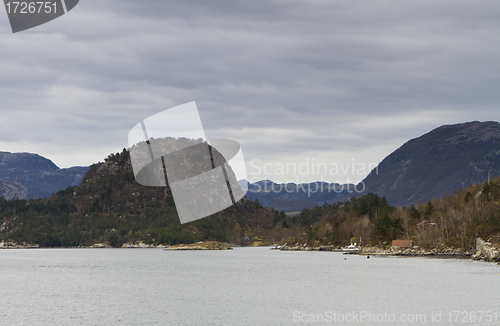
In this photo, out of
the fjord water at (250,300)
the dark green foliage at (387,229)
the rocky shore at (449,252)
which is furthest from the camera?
the dark green foliage at (387,229)

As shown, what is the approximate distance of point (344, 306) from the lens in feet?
182

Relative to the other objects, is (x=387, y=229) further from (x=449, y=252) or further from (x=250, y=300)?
(x=250, y=300)

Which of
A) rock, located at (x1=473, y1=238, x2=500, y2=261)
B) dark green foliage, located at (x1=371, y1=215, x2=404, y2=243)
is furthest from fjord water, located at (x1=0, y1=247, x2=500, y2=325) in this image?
dark green foliage, located at (x1=371, y1=215, x2=404, y2=243)

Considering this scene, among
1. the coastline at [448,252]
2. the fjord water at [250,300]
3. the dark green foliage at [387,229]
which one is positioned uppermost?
the dark green foliage at [387,229]

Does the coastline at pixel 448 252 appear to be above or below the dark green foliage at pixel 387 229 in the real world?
below

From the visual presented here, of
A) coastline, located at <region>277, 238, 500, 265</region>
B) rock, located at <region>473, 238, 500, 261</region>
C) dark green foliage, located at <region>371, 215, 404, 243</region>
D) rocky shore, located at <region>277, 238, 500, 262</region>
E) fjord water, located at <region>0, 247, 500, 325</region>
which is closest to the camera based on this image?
fjord water, located at <region>0, 247, 500, 325</region>

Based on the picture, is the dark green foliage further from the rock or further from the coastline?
the rock

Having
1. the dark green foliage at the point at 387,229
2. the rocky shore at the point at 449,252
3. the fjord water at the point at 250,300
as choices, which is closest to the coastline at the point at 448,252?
the rocky shore at the point at 449,252

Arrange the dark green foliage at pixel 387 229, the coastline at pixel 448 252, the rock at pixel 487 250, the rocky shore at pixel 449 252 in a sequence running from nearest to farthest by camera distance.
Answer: the rock at pixel 487 250 < the rocky shore at pixel 449 252 < the coastline at pixel 448 252 < the dark green foliage at pixel 387 229

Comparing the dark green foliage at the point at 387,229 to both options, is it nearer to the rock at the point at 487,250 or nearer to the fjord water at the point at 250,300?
the rock at the point at 487,250

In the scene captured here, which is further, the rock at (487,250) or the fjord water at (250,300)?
the rock at (487,250)

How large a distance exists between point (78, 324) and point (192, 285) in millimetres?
36523

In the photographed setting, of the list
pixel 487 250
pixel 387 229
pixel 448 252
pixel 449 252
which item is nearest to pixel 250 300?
pixel 487 250

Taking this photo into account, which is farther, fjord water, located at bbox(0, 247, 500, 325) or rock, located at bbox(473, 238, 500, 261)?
rock, located at bbox(473, 238, 500, 261)
